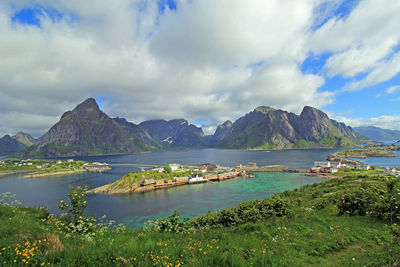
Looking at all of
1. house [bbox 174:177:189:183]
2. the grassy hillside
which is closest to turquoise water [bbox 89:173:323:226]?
house [bbox 174:177:189:183]

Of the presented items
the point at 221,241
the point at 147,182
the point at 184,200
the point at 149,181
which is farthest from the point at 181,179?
the point at 221,241

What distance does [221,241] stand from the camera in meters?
8.53

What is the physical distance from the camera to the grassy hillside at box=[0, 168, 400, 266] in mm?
5277

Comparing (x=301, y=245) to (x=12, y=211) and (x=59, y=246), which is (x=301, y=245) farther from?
(x=12, y=211)

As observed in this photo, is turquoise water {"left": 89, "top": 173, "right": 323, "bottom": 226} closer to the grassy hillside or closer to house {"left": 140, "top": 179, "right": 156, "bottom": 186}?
house {"left": 140, "top": 179, "right": 156, "bottom": 186}

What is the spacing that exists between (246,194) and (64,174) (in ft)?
372

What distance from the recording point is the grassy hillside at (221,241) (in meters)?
5.28

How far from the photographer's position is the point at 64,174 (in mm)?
113125

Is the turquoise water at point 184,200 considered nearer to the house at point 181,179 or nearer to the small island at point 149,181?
the small island at point 149,181

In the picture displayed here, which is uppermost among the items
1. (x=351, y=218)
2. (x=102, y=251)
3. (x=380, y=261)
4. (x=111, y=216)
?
(x=102, y=251)

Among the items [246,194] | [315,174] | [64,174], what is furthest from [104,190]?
[315,174]

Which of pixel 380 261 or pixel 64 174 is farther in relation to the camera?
pixel 64 174

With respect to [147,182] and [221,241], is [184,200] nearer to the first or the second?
[147,182]

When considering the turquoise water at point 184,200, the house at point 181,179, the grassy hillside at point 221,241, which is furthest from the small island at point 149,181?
the grassy hillside at point 221,241
